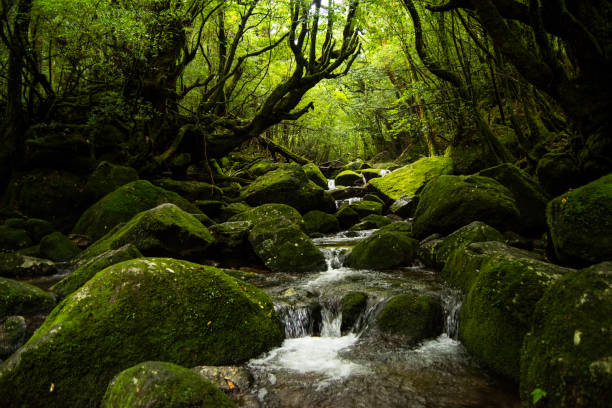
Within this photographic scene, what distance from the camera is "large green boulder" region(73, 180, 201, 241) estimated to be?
9.30m

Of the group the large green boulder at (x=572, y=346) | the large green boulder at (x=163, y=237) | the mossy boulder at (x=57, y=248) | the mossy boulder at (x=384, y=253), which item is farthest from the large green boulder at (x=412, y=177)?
the large green boulder at (x=572, y=346)

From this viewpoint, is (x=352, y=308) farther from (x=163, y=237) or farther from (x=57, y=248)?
(x=57, y=248)

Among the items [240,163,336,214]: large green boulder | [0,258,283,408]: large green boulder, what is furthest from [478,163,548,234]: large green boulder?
[240,163,336,214]: large green boulder

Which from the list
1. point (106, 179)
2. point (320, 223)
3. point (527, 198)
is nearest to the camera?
point (527, 198)

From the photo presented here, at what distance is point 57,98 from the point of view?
35.9 ft

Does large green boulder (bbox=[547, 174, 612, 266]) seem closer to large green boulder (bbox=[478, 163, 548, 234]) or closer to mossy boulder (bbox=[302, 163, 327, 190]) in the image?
large green boulder (bbox=[478, 163, 548, 234])

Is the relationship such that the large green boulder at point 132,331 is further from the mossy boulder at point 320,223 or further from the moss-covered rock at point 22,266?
the mossy boulder at point 320,223

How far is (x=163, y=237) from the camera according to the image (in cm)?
718

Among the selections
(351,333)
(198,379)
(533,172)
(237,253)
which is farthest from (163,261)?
(533,172)

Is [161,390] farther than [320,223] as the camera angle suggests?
No

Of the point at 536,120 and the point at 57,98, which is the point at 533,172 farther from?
the point at 57,98

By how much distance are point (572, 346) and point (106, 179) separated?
1175 cm

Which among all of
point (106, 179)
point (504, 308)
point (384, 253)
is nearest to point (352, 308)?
point (504, 308)

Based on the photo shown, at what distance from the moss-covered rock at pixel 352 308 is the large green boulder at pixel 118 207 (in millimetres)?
6774
